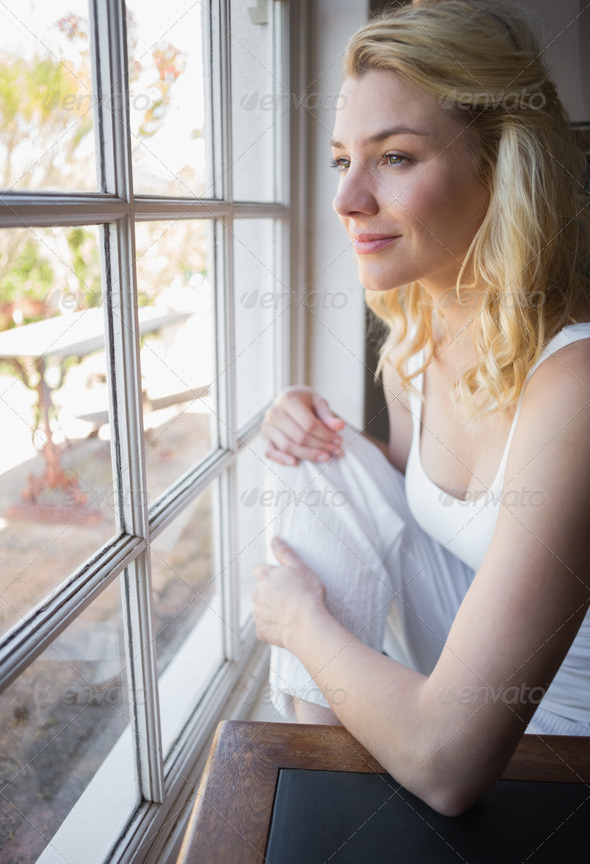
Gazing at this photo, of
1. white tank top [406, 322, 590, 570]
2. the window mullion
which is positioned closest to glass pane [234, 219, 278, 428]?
white tank top [406, 322, 590, 570]

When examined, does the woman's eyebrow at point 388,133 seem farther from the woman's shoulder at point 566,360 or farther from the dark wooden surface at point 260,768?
the dark wooden surface at point 260,768

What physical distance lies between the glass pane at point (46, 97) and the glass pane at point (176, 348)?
18 centimetres

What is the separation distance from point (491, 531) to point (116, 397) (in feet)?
1.96

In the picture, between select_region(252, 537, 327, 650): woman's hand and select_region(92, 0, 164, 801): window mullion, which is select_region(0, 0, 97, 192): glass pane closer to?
select_region(92, 0, 164, 801): window mullion

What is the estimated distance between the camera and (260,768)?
28.4 inches

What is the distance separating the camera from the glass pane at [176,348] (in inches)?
41.0

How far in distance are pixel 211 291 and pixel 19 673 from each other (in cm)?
77

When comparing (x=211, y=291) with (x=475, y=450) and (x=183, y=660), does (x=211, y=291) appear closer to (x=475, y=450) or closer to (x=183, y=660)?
(x=475, y=450)

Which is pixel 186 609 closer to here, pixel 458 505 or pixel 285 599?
pixel 285 599

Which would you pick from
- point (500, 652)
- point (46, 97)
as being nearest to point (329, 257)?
point (46, 97)

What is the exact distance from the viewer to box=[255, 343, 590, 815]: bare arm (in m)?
0.73

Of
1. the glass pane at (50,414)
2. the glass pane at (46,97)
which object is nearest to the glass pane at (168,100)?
the glass pane at (46,97)

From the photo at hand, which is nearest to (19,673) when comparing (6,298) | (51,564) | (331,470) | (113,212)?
(51,564)

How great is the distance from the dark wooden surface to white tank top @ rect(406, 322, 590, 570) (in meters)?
0.34
